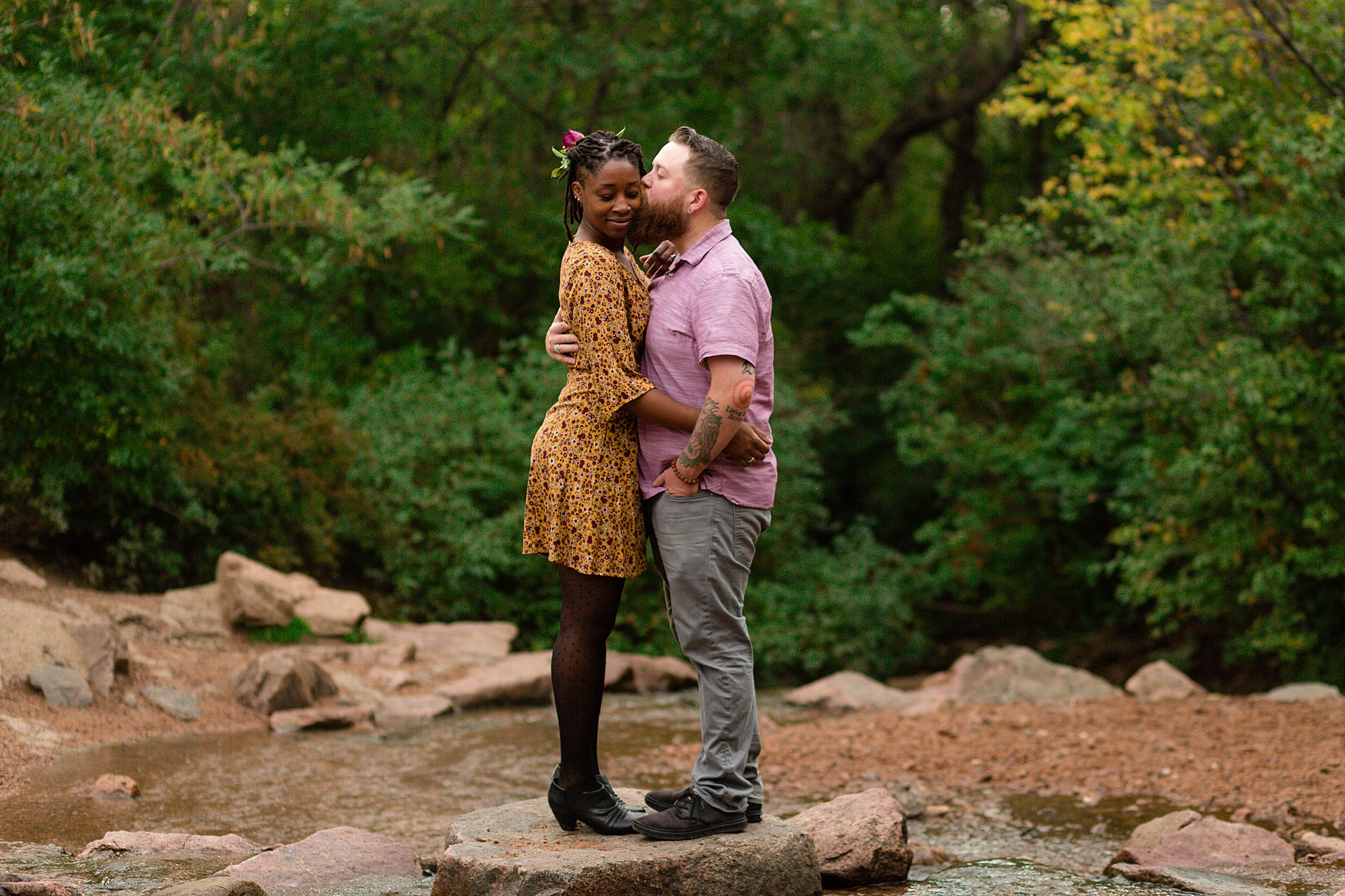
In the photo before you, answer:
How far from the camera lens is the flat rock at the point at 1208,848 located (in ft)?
14.0

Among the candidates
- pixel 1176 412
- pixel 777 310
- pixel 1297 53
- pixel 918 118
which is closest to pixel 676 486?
pixel 1297 53

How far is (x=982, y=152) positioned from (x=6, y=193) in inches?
680

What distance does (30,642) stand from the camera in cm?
637

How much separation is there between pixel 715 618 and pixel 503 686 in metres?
5.22

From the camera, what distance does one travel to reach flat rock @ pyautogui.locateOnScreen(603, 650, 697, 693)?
958 centimetres

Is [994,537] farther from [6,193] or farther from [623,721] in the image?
[6,193]

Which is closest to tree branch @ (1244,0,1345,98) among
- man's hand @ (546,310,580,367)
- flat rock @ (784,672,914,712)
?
flat rock @ (784,672,914,712)

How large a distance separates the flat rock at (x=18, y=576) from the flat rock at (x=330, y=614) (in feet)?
5.65

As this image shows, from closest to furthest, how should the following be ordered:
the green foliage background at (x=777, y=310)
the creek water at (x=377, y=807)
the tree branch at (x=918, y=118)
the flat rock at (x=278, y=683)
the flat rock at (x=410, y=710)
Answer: the creek water at (x=377, y=807)
the flat rock at (x=278, y=683)
the flat rock at (x=410, y=710)
the green foliage background at (x=777, y=310)
the tree branch at (x=918, y=118)

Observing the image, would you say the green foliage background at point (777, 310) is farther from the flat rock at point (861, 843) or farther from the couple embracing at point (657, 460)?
the flat rock at point (861, 843)

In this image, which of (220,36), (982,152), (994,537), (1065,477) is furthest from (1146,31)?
(982,152)

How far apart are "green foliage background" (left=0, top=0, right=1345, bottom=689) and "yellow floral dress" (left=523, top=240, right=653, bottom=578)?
4.84 metres

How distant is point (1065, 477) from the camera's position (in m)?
12.0

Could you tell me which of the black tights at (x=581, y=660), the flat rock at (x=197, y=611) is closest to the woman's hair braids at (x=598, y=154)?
the black tights at (x=581, y=660)
